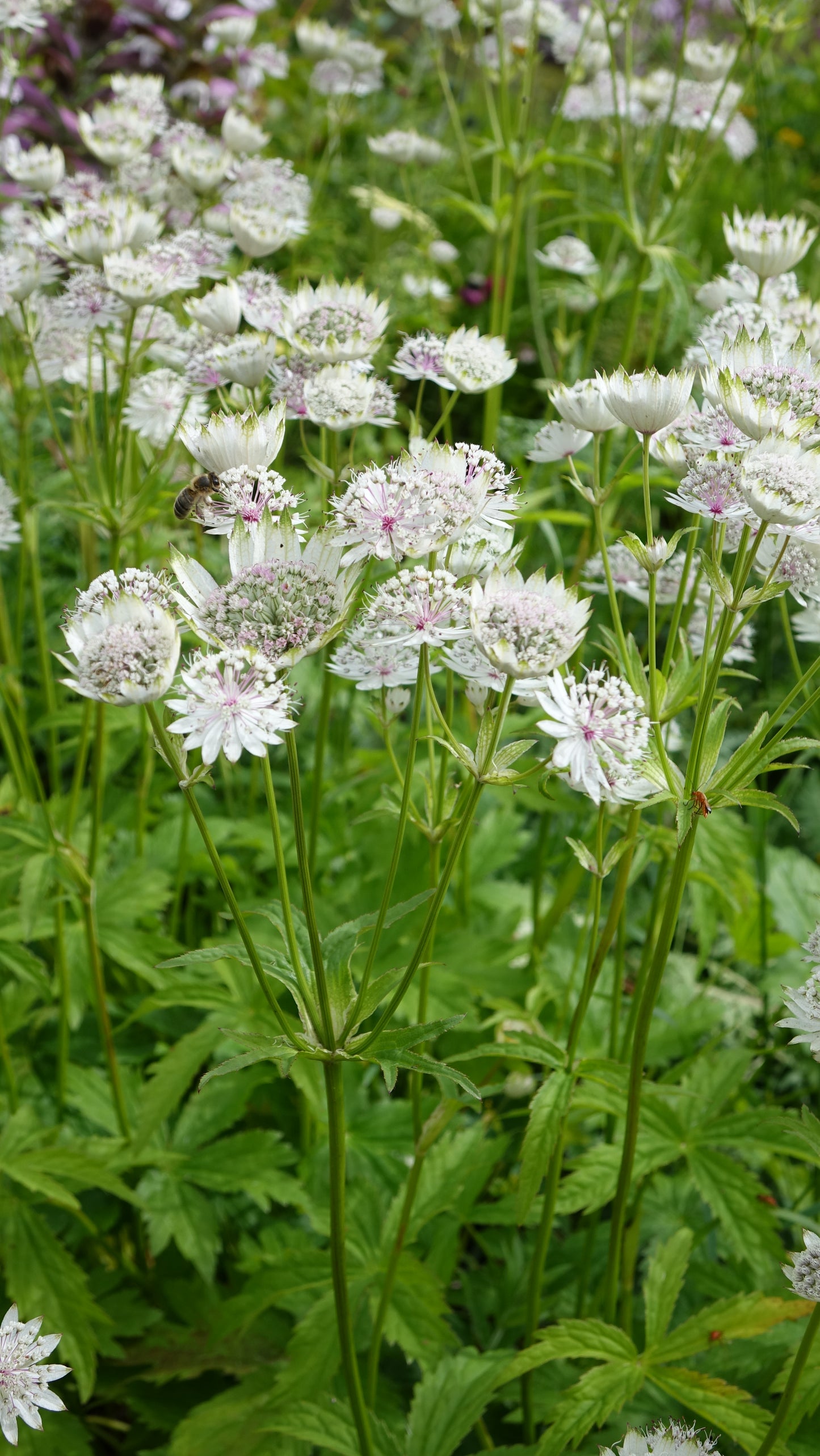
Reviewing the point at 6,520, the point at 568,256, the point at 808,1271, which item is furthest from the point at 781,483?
the point at 568,256

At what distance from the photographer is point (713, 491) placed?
146cm

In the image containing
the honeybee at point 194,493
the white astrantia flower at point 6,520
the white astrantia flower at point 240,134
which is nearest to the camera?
the honeybee at point 194,493

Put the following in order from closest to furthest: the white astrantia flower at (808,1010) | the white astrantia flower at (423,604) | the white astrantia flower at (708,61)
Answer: the white astrantia flower at (423,604), the white astrantia flower at (808,1010), the white astrantia flower at (708,61)

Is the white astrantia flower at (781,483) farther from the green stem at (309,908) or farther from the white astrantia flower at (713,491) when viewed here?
the green stem at (309,908)

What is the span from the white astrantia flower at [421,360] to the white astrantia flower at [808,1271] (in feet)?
3.78

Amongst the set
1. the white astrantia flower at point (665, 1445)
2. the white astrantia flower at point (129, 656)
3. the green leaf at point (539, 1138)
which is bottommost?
the white astrantia flower at point (665, 1445)

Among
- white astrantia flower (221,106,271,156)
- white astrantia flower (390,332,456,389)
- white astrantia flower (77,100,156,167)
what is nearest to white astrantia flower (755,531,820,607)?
white astrantia flower (390,332,456,389)

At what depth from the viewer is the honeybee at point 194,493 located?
189 cm

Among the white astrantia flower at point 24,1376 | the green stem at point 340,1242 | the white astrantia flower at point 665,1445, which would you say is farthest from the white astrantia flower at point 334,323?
the white astrantia flower at point 665,1445

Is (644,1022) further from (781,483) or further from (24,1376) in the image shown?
(24,1376)

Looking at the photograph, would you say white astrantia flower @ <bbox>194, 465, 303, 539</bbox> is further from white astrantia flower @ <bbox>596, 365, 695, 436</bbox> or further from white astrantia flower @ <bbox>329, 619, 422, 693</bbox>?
white astrantia flower @ <bbox>596, 365, 695, 436</bbox>

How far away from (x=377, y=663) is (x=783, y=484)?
0.59m

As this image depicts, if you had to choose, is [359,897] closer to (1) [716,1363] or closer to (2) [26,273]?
(1) [716,1363]

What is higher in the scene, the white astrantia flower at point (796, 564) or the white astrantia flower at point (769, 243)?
the white astrantia flower at point (769, 243)
